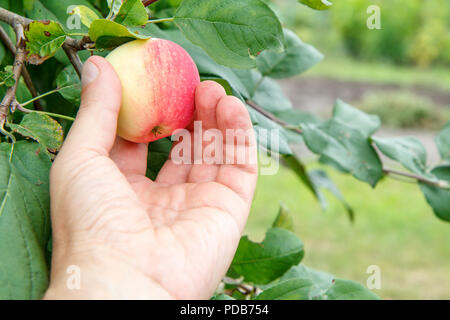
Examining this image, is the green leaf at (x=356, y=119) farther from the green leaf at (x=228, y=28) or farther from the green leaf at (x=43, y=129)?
the green leaf at (x=43, y=129)

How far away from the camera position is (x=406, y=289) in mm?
2838

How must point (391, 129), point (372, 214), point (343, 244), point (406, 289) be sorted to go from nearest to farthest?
point (406, 289), point (343, 244), point (372, 214), point (391, 129)

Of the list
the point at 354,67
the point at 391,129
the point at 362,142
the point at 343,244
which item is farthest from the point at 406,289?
the point at 354,67

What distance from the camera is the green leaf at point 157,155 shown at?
79 cm

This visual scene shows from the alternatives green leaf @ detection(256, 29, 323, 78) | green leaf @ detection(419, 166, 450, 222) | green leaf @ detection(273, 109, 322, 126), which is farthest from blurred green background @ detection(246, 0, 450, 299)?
green leaf @ detection(419, 166, 450, 222)

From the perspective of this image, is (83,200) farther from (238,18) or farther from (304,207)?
(304,207)

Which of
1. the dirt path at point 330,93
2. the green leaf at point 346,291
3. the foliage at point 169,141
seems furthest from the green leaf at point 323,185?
the dirt path at point 330,93

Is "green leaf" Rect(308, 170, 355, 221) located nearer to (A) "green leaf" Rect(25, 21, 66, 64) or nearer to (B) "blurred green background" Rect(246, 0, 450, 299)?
(B) "blurred green background" Rect(246, 0, 450, 299)

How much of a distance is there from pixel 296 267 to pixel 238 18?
0.56 m

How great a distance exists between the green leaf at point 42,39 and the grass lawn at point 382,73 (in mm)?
7352

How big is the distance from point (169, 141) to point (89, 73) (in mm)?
218

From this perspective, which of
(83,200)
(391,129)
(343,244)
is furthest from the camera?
(391,129)

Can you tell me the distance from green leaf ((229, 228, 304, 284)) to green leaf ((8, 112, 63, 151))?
0.45m

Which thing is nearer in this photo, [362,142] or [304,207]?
[362,142]
